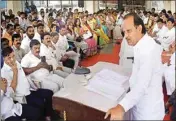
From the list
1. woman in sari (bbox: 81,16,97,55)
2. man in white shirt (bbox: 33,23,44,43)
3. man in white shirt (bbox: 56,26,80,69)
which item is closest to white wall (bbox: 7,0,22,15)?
man in white shirt (bbox: 33,23,44,43)

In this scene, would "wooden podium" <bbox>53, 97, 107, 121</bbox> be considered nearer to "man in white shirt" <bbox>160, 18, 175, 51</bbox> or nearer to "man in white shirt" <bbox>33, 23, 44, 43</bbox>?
"man in white shirt" <bbox>160, 18, 175, 51</bbox>

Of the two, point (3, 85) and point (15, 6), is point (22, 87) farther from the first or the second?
point (15, 6)

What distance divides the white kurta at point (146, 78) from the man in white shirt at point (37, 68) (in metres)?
0.85

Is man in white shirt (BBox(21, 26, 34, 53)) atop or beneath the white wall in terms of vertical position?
beneath

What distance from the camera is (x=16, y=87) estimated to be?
55.2 inches

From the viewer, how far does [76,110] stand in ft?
2.73

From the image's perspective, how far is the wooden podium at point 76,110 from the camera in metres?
0.81

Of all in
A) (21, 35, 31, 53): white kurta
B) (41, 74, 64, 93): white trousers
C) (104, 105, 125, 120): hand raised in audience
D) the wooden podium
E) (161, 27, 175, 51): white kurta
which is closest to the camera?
(104, 105, 125, 120): hand raised in audience

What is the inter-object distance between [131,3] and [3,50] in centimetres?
→ 69

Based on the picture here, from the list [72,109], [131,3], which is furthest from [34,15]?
→ [72,109]

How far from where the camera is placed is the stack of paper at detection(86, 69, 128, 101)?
912mm

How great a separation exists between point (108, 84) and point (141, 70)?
0.80 feet

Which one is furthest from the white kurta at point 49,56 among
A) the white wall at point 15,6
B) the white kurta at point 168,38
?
the white wall at point 15,6

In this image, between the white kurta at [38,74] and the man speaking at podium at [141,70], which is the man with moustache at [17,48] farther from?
the man speaking at podium at [141,70]
